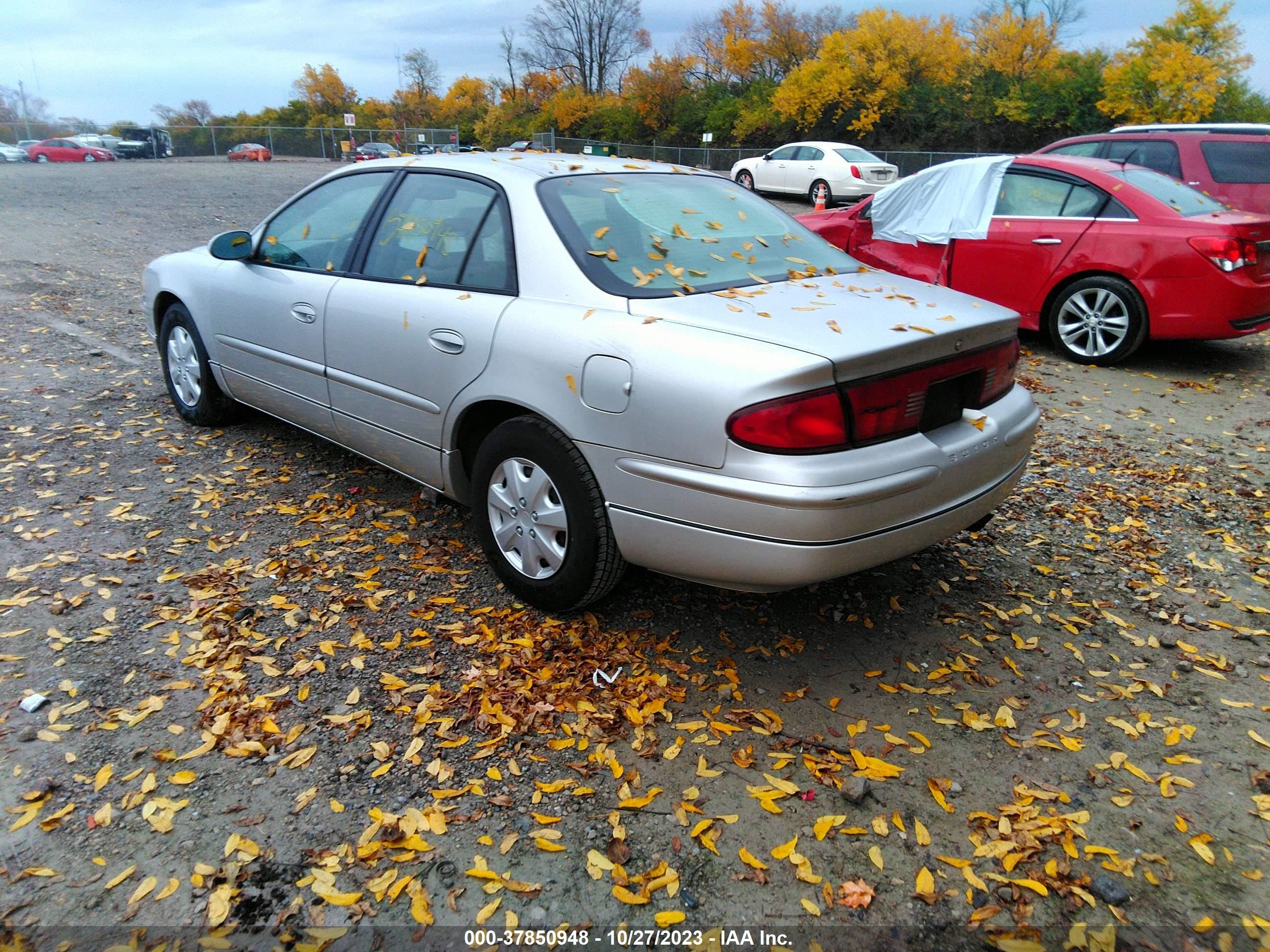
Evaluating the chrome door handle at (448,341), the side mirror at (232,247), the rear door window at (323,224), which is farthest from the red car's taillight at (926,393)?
the side mirror at (232,247)

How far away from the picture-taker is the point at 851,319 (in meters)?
2.98

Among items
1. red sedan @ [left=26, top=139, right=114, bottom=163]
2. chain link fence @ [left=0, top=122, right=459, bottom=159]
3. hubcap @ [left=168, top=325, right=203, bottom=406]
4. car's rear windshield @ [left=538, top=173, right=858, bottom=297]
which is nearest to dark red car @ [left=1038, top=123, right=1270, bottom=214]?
car's rear windshield @ [left=538, top=173, right=858, bottom=297]

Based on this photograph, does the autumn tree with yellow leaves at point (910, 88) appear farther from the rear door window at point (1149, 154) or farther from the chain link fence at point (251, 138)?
the rear door window at point (1149, 154)

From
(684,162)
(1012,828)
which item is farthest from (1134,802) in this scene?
(684,162)

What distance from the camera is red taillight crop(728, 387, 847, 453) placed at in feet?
8.57

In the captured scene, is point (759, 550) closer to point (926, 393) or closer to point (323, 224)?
point (926, 393)

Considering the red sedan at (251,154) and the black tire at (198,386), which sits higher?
the black tire at (198,386)

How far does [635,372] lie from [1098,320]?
5.72 metres

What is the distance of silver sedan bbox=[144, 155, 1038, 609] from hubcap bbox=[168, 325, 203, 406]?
115 centimetres

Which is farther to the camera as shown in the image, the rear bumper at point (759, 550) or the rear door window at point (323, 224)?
the rear door window at point (323, 224)

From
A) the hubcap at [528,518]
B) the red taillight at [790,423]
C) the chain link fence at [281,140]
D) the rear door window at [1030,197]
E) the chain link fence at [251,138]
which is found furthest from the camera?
the chain link fence at [281,140]

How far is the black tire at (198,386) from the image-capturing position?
5.23 metres

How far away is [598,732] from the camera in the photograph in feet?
9.30

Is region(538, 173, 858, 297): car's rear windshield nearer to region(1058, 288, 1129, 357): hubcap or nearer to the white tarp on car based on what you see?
region(1058, 288, 1129, 357): hubcap
